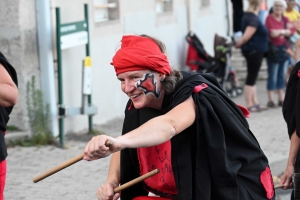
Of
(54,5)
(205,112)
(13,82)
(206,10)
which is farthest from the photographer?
(206,10)

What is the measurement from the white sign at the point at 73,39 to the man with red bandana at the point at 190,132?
18.7ft

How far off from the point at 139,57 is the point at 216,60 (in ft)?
33.1

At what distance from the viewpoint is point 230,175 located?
3447 mm

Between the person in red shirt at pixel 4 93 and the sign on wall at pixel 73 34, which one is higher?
the person in red shirt at pixel 4 93

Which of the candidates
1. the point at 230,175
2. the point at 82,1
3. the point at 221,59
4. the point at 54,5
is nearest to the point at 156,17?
the point at 221,59

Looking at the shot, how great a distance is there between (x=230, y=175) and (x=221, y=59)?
1014 centimetres

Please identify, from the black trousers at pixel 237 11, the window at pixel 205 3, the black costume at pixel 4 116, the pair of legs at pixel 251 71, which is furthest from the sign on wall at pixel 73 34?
the black trousers at pixel 237 11

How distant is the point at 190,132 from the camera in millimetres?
3475

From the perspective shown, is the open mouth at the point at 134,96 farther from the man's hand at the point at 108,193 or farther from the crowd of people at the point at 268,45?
the crowd of people at the point at 268,45

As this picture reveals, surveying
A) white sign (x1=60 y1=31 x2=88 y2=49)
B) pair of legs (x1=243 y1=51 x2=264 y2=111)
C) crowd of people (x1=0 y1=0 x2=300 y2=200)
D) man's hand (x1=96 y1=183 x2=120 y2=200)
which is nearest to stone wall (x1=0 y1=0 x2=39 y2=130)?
white sign (x1=60 y1=31 x2=88 y2=49)

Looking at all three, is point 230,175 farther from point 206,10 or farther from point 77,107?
point 206,10

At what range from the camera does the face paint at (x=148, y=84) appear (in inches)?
138

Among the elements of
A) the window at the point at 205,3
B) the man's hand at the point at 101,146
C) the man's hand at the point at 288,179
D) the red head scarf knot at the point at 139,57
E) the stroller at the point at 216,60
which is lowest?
the stroller at the point at 216,60

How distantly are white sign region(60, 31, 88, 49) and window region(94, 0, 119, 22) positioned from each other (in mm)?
1551
